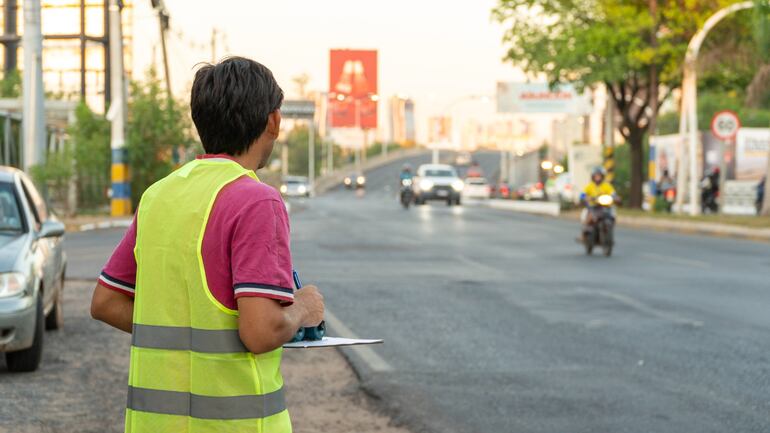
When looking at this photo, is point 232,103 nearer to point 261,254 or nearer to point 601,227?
point 261,254

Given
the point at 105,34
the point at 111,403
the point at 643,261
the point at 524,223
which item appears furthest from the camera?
the point at 105,34

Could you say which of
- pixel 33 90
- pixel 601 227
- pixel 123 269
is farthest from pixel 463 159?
pixel 123 269

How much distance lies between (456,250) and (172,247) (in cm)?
2100

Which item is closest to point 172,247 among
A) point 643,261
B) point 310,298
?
point 310,298

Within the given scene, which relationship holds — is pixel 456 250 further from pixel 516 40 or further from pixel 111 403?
pixel 516 40

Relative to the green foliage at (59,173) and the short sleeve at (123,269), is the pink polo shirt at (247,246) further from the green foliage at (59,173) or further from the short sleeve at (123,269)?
the green foliage at (59,173)

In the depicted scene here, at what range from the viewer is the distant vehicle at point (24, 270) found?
899 cm

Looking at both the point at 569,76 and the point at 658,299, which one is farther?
the point at 569,76

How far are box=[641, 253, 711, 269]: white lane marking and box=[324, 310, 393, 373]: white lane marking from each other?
882 cm

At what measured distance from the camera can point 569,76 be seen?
4531 cm

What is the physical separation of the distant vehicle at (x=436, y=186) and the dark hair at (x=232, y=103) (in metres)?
54.2

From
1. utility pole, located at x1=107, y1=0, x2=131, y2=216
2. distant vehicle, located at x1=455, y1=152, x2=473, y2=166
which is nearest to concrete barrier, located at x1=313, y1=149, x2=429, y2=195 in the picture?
distant vehicle, located at x1=455, y1=152, x2=473, y2=166

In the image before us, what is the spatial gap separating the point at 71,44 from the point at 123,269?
7568 centimetres

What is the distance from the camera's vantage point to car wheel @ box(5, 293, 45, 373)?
9.33 meters
